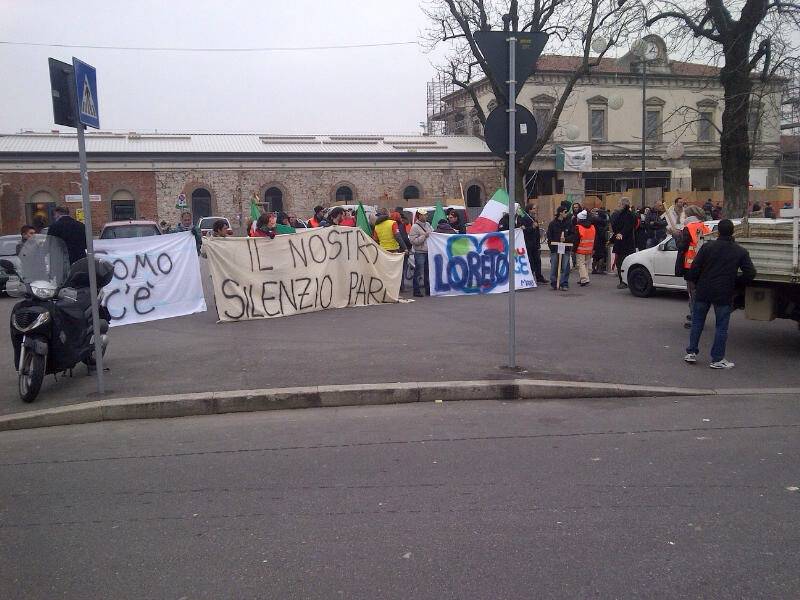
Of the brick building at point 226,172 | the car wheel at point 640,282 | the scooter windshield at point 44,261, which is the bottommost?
the car wheel at point 640,282

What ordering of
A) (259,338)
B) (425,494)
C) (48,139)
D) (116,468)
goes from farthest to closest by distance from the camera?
(48,139)
(259,338)
(116,468)
(425,494)

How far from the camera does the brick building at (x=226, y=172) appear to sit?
43.6m

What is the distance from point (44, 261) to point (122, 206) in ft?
131

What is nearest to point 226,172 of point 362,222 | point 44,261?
point 362,222

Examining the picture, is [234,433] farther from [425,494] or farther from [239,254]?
[239,254]

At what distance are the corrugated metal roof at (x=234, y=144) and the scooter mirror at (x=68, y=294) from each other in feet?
129

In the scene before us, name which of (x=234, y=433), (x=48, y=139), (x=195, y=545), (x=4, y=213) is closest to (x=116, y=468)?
(x=234, y=433)

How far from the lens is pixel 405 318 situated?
12.5 m

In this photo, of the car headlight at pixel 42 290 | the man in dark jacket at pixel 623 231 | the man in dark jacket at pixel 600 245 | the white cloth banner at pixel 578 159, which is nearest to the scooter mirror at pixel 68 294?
the car headlight at pixel 42 290

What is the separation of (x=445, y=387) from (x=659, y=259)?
8.45 m

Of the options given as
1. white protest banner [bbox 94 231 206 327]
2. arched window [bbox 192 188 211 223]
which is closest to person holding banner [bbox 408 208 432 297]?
white protest banner [bbox 94 231 206 327]

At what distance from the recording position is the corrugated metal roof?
4538 cm

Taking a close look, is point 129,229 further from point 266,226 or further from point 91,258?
point 91,258

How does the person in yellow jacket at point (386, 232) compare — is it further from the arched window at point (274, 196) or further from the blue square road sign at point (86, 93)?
the arched window at point (274, 196)
